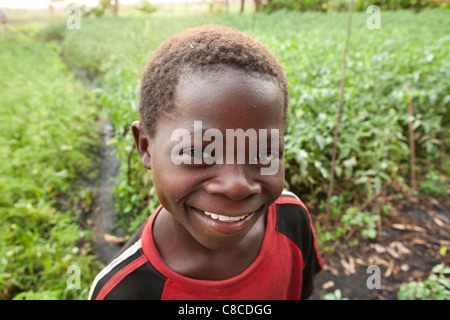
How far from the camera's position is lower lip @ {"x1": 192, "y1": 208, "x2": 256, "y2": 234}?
38.6 inches

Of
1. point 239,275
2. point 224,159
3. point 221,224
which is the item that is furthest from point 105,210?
point 224,159

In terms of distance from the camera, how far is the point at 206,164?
923mm

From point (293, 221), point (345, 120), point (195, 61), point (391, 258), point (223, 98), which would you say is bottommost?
point (391, 258)

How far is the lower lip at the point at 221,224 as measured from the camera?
0.98 metres

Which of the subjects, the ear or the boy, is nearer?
the boy

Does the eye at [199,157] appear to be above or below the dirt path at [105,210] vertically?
above

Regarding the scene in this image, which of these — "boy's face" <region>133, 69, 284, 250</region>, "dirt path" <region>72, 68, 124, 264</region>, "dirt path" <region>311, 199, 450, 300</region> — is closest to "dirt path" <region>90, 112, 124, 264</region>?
"dirt path" <region>72, 68, 124, 264</region>

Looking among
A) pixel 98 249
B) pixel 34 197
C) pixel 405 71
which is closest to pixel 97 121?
pixel 34 197

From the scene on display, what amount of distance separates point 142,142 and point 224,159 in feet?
1.37

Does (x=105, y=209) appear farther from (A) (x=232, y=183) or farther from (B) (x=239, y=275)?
(A) (x=232, y=183)

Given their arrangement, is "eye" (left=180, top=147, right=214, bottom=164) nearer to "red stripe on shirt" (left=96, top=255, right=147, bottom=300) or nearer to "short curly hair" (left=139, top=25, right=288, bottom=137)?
"short curly hair" (left=139, top=25, right=288, bottom=137)

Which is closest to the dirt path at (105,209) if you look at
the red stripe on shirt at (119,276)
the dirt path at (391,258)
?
the red stripe on shirt at (119,276)

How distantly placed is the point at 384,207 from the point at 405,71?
6.35 ft

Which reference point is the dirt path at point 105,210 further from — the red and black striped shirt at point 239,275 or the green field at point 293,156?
the red and black striped shirt at point 239,275
